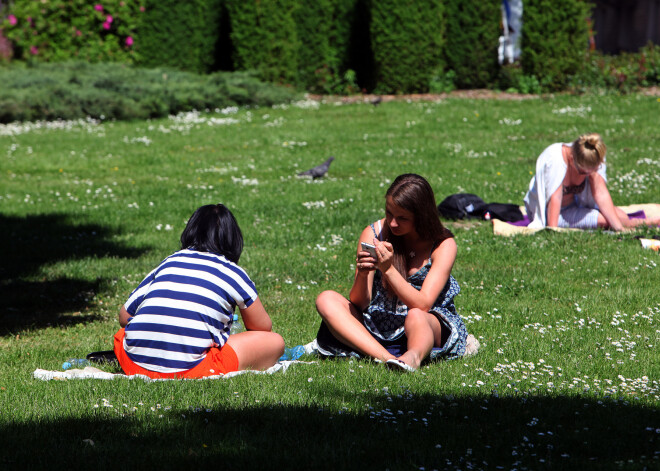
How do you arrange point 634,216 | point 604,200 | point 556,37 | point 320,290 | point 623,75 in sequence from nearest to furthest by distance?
point 320,290 < point 604,200 < point 634,216 < point 623,75 < point 556,37

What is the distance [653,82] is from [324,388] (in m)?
16.5

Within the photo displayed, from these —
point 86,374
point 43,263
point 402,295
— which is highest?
point 402,295

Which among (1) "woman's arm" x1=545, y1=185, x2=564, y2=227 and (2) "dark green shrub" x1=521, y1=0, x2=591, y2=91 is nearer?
(1) "woman's arm" x1=545, y1=185, x2=564, y2=227

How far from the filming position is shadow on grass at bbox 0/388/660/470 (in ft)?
10.7

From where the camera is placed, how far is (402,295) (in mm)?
4684

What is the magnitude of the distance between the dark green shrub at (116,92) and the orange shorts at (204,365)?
13.0 m

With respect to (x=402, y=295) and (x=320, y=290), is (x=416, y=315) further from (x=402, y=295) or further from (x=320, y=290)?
(x=320, y=290)

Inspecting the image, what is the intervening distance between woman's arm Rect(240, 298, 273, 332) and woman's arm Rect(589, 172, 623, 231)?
498cm

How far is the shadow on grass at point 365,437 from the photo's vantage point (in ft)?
10.7

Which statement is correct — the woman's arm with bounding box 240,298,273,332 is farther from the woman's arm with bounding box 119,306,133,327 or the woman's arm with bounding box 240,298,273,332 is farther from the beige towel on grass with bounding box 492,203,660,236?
the beige towel on grass with bounding box 492,203,660,236

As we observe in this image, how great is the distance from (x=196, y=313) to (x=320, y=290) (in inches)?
104

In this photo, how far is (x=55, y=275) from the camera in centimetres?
739

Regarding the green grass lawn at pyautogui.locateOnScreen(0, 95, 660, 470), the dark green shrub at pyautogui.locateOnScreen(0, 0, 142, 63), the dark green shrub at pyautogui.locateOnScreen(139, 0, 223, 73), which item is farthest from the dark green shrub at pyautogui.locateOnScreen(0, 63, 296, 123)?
the dark green shrub at pyautogui.locateOnScreen(139, 0, 223, 73)

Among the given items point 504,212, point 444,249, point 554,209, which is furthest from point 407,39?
point 444,249
